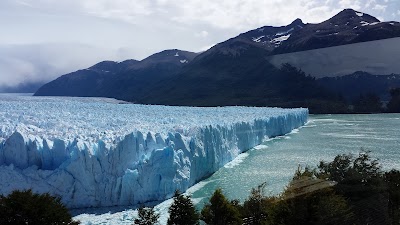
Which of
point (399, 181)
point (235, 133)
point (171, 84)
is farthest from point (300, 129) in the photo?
point (171, 84)

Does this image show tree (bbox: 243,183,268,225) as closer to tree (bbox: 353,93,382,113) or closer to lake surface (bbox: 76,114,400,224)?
lake surface (bbox: 76,114,400,224)

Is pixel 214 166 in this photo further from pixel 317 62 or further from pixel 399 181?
pixel 317 62

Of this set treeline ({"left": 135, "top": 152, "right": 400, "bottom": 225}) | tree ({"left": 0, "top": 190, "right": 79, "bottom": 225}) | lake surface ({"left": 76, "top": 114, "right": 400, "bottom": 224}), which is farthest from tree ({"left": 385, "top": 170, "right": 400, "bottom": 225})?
tree ({"left": 0, "top": 190, "right": 79, "bottom": 225})

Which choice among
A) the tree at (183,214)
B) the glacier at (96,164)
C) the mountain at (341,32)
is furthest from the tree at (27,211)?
the mountain at (341,32)

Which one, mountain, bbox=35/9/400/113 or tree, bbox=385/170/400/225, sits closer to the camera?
tree, bbox=385/170/400/225

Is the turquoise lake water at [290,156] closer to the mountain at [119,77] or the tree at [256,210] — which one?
the tree at [256,210]

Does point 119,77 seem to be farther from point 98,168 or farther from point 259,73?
point 98,168
